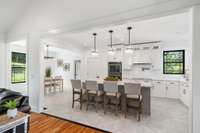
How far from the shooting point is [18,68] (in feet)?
20.3

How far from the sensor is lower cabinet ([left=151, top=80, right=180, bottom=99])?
5409 mm

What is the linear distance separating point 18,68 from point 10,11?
123 inches

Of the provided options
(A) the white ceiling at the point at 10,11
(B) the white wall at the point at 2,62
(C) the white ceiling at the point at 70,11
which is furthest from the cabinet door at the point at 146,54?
(B) the white wall at the point at 2,62

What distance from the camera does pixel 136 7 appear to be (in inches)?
98.4

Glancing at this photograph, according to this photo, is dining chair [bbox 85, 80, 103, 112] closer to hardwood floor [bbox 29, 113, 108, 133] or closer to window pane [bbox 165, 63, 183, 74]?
hardwood floor [bbox 29, 113, 108, 133]

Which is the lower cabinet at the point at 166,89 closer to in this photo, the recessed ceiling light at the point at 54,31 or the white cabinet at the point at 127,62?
the white cabinet at the point at 127,62

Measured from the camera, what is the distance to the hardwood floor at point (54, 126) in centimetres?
269

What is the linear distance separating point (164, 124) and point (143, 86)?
106 cm

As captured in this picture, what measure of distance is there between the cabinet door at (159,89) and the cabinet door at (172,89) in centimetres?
18

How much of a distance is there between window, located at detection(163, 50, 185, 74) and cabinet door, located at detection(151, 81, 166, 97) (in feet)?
2.81

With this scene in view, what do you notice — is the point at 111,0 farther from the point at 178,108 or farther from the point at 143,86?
the point at 178,108

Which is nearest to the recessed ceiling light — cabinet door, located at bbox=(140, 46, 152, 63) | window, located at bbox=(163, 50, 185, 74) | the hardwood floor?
the hardwood floor

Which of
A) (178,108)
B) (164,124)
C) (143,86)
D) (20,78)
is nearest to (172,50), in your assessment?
(178,108)

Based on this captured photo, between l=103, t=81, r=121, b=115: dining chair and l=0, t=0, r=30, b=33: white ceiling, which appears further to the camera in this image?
l=0, t=0, r=30, b=33: white ceiling
